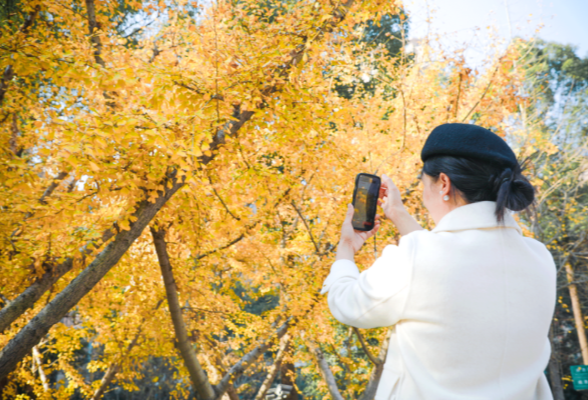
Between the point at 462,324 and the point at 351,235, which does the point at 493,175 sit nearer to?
the point at 462,324

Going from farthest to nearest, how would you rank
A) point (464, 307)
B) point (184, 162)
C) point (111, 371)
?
point (111, 371) < point (184, 162) < point (464, 307)

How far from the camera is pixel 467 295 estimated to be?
37.1 inches

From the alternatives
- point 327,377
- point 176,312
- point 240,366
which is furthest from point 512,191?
point 327,377

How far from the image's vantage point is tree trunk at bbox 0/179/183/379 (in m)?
2.80

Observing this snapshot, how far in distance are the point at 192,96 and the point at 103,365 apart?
598 centimetres

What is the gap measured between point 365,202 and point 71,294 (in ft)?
8.14

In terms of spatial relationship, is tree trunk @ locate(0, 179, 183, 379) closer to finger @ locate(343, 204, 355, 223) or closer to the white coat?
finger @ locate(343, 204, 355, 223)

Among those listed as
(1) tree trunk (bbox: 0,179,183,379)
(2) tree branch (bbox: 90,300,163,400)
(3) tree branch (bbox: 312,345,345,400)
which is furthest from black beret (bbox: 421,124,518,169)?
(2) tree branch (bbox: 90,300,163,400)

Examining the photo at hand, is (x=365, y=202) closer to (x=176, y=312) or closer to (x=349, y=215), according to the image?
(x=349, y=215)

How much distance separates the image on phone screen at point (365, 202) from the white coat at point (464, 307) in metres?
0.51

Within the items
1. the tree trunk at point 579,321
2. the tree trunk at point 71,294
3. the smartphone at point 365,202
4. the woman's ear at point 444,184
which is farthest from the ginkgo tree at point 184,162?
the tree trunk at point 579,321

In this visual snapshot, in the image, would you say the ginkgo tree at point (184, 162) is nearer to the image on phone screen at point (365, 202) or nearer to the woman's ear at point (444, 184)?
the image on phone screen at point (365, 202)

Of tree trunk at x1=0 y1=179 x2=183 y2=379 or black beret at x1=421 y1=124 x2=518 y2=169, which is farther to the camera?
tree trunk at x1=0 y1=179 x2=183 y2=379

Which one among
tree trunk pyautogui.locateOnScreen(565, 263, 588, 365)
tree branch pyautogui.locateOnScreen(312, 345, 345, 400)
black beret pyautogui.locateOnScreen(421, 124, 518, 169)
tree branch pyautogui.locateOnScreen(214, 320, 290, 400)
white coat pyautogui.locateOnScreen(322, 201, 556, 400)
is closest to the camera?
white coat pyautogui.locateOnScreen(322, 201, 556, 400)
